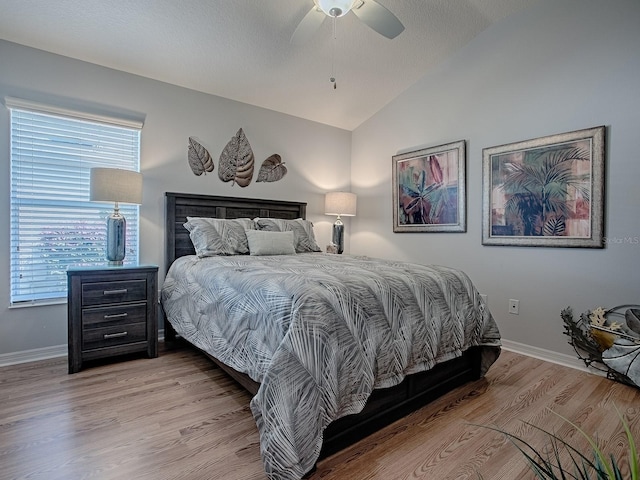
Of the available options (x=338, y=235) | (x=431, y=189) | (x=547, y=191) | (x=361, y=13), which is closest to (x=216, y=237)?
(x=338, y=235)

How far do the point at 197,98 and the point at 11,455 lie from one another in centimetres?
314

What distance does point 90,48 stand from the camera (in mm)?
2920

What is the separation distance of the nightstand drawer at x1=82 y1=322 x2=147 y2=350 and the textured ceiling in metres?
2.24

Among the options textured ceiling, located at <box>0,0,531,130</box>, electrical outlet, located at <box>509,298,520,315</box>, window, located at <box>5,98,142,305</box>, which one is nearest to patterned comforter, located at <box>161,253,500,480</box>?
electrical outlet, located at <box>509,298,520,315</box>

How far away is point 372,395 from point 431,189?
104 inches

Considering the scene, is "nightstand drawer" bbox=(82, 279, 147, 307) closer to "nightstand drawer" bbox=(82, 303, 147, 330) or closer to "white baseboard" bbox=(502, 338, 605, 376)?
"nightstand drawer" bbox=(82, 303, 147, 330)

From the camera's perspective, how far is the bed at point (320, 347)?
1.55 meters

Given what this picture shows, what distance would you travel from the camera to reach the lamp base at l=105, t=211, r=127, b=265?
2.93 m

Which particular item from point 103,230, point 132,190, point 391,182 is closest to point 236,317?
point 132,190

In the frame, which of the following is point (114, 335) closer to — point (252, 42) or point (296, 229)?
point (296, 229)

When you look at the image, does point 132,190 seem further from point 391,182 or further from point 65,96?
point 391,182

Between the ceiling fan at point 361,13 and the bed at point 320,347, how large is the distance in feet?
5.34

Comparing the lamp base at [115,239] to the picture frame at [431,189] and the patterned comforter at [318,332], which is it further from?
the picture frame at [431,189]

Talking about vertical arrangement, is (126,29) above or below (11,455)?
above
